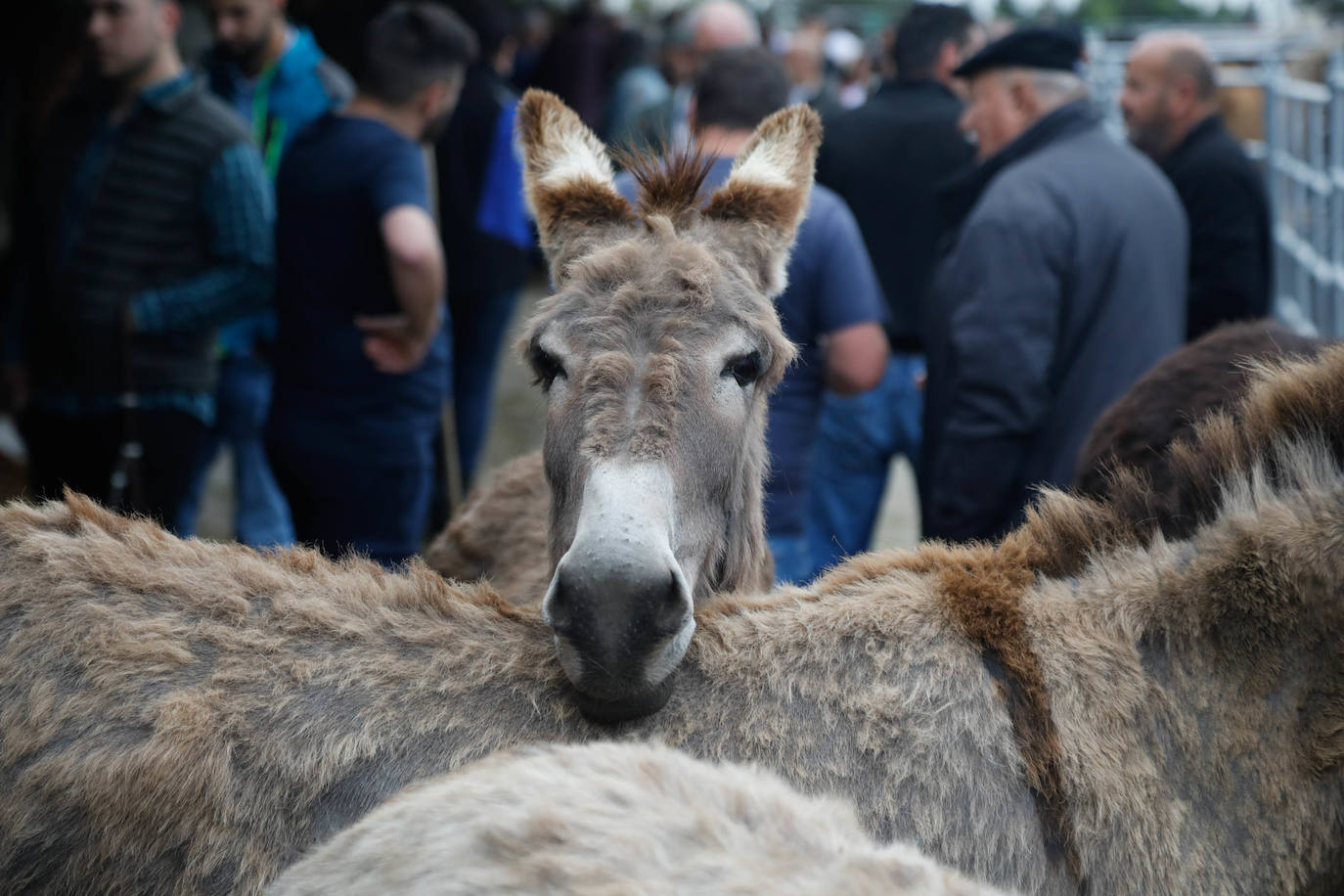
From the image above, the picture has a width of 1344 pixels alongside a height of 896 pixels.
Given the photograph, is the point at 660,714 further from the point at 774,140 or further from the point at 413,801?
the point at 774,140

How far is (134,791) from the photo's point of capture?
1989 mm

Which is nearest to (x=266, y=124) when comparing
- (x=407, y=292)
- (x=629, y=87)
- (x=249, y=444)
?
(x=249, y=444)

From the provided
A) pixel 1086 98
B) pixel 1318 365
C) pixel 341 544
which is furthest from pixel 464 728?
pixel 1086 98

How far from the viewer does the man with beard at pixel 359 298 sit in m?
4.51

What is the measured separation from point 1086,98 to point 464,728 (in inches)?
151

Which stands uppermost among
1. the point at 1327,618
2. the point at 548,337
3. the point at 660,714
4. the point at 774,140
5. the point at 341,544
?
the point at 774,140

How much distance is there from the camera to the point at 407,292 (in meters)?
4.53

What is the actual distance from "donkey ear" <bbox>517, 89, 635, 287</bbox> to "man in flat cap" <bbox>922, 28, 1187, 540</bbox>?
66.0 inches

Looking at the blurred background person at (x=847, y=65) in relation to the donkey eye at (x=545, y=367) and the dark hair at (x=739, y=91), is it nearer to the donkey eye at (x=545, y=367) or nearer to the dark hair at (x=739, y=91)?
the dark hair at (x=739, y=91)

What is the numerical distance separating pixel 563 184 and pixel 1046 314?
2.03 m

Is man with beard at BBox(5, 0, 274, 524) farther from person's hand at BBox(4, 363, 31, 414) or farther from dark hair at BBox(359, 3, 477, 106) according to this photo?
dark hair at BBox(359, 3, 477, 106)

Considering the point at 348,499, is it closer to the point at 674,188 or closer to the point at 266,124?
the point at 674,188

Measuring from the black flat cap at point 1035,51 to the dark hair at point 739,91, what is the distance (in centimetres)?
96

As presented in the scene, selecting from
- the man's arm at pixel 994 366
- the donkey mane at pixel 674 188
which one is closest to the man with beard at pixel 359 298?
the donkey mane at pixel 674 188
